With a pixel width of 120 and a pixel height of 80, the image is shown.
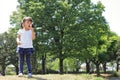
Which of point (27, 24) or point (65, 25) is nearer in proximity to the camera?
point (27, 24)

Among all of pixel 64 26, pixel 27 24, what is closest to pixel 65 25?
pixel 64 26

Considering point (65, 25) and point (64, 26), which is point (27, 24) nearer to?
point (65, 25)

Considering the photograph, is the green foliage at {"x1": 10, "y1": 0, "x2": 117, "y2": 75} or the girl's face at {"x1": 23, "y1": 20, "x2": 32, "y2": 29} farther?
the green foliage at {"x1": 10, "y1": 0, "x2": 117, "y2": 75}

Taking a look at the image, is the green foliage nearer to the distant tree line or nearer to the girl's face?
the distant tree line

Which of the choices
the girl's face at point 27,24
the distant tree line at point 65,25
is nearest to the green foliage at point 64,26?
the distant tree line at point 65,25

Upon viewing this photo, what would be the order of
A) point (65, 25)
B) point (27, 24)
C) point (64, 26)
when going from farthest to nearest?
point (64, 26)
point (65, 25)
point (27, 24)

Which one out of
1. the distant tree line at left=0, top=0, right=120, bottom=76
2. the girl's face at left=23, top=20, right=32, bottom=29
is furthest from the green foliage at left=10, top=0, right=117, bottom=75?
the girl's face at left=23, top=20, right=32, bottom=29

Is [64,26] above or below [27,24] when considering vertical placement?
above

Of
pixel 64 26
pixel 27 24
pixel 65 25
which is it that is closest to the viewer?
pixel 27 24

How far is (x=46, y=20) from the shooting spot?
128 feet

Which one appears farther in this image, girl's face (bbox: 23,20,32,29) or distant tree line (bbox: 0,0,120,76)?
distant tree line (bbox: 0,0,120,76)

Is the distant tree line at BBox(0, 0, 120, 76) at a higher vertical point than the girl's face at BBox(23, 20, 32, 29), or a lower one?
higher

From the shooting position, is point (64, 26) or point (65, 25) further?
point (64, 26)

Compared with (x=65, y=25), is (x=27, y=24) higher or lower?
lower
